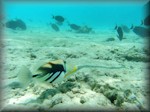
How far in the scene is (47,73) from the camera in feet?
8.86

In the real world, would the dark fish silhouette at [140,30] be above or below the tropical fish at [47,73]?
above

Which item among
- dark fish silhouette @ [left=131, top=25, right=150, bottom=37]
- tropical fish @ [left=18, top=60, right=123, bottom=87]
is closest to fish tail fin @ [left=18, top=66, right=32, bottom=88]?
tropical fish @ [left=18, top=60, right=123, bottom=87]

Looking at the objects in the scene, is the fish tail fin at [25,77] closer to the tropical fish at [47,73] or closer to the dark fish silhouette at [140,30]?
the tropical fish at [47,73]

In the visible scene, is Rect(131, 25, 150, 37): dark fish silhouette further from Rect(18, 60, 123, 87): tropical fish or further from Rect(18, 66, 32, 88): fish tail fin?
Rect(18, 66, 32, 88): fish tail fin

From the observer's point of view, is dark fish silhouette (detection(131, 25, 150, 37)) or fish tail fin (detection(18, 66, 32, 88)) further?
dark fish silhouette (detection(131, 25, 150, 37))

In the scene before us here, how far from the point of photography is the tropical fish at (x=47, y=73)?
106 inches

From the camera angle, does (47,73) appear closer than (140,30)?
Yes

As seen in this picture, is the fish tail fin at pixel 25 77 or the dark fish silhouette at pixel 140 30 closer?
the fish tail fin at pixel 25 77

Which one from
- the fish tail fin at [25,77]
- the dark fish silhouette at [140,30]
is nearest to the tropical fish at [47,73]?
the fish tail fin at [25,77]

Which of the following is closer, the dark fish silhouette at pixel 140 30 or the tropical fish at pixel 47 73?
the tropical fish at pixel 47 73

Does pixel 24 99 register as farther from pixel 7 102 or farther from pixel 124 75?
pixel 124 75

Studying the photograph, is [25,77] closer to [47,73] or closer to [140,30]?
[47,73]

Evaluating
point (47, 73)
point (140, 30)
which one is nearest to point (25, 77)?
point (47, 73)

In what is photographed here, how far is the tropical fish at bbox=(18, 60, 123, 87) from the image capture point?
2.69m
